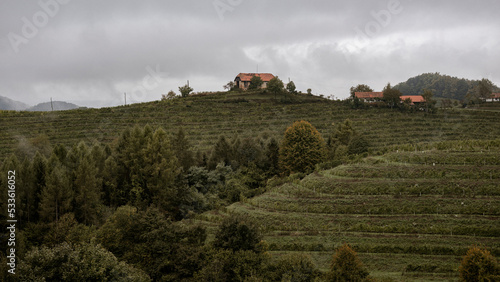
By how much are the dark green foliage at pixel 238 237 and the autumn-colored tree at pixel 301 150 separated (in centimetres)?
2498

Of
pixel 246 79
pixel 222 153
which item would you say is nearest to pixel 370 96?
pixel 246 79

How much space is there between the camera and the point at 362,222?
3272cm

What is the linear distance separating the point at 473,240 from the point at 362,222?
8.51 metres

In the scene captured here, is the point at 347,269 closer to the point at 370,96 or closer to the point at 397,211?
the point at 397,211

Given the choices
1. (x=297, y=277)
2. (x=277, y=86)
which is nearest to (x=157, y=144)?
(x=297, y=277)

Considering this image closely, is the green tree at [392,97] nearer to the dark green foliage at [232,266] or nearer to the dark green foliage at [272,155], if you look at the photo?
the dark green foliage at [272,155]

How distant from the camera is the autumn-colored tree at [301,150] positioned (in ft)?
165

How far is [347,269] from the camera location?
21.7 metres

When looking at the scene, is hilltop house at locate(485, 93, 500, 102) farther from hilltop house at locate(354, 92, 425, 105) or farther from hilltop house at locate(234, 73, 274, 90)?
hilltop house at locate(234, 73, 274, 90)

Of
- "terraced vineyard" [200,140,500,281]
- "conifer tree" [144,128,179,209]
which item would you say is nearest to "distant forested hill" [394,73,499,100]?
"terraced vineyard" [200,140,500,281]

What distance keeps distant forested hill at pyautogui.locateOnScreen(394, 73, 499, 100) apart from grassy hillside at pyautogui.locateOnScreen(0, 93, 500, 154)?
63.5 metres

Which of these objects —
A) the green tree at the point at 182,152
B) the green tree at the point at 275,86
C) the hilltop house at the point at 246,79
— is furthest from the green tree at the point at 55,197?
the hilltop house at the point at 246,79

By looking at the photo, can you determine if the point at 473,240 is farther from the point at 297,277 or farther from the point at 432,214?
the point at 297,277

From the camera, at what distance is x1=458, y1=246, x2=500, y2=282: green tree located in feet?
66.2
